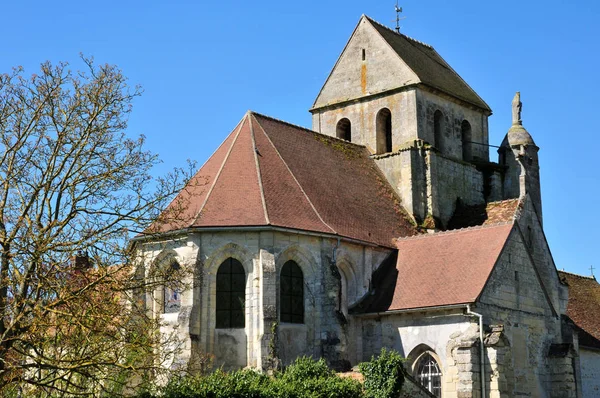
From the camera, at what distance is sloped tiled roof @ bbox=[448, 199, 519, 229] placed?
107 feet

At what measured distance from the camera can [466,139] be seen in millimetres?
37000

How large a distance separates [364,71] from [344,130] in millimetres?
2477

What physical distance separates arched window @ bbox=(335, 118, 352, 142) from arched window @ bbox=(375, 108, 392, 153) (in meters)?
1.45

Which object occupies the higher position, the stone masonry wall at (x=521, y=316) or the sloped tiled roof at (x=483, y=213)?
the sloped tiled roof at (x=483, y=213)

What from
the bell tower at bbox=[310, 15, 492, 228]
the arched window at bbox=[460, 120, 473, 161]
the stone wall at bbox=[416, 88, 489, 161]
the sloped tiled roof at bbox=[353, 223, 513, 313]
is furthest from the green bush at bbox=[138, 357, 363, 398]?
the arched window at bbox=[460, 120, 473, 161]

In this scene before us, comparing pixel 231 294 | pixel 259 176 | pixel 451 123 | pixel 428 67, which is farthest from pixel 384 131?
pixel 231 294

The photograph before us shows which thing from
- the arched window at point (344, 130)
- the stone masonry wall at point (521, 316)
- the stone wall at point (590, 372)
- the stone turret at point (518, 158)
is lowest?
the stone wall at point (590, 372)

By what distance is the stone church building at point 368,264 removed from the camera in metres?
25.5

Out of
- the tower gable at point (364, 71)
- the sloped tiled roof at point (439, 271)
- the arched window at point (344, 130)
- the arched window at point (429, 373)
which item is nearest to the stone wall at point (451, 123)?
the tower gable at point (364, 71)

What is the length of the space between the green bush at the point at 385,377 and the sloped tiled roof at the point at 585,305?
13.9 metres

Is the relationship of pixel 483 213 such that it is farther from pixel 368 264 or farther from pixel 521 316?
pixel 368 264

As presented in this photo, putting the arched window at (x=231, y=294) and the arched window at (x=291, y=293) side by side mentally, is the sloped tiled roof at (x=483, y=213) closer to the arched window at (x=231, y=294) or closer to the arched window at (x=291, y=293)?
the arched window at (x=291, y=293)

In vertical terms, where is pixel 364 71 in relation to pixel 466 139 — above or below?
above

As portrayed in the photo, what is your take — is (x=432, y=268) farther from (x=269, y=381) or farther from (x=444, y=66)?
(x=444, y=66)
